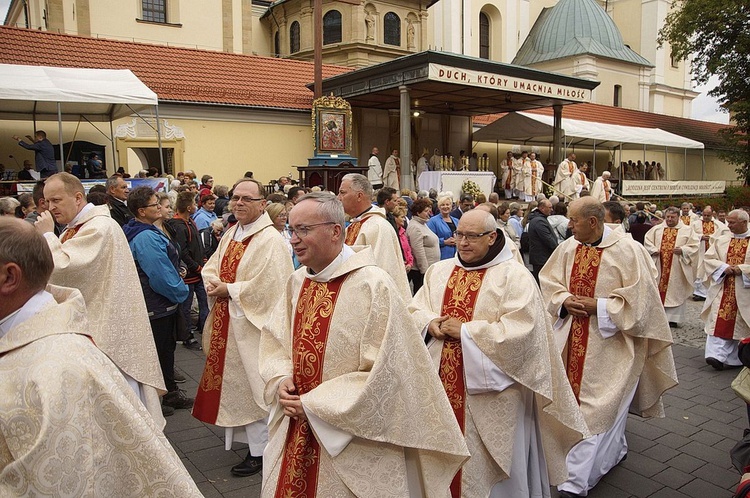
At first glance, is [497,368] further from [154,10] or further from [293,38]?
[293,38]

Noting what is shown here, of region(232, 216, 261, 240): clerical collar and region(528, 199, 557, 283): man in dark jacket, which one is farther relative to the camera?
region(528, 199, 557, 283): man in dark jacket

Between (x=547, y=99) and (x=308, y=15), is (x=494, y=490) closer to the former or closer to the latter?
(x=547, y=99)

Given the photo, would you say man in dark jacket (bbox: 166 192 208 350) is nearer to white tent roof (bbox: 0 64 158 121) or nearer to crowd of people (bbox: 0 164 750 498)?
crowd of people (bbox: 0 164 750 498)

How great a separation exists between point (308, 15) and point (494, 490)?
3066cm

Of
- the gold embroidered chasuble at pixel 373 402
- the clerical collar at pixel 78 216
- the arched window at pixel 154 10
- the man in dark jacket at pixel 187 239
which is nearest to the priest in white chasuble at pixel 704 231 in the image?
the man in dark jacket at pixel 187 239

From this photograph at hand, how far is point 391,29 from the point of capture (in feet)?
106

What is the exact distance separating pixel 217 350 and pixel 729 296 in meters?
5.96

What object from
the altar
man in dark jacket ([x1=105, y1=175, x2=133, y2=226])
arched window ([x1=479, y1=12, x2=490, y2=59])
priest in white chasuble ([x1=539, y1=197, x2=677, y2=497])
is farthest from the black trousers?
arched window ([x1=479, y1=12, x2=490, y2=59])

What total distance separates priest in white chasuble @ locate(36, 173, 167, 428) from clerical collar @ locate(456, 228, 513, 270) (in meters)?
2.10

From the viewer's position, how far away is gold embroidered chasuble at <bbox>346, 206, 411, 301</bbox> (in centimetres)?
502

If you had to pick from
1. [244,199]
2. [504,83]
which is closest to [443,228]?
[244,199]

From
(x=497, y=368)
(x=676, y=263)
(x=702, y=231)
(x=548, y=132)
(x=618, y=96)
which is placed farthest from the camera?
(x=618, y=96)

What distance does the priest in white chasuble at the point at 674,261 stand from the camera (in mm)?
9305

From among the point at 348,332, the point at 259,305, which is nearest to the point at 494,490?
the point at 348,332
